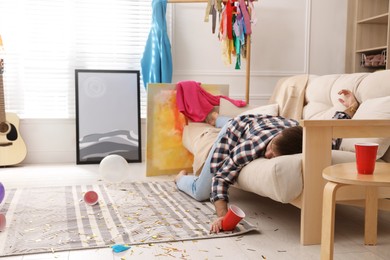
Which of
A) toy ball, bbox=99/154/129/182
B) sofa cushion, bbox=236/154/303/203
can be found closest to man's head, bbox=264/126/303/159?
sofa cushion, bbox=236/154/303/203

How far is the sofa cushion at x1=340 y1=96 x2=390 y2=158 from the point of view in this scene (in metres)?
2.20

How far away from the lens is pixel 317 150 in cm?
199

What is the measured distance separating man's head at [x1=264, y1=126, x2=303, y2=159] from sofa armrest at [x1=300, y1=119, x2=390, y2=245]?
0.20 m

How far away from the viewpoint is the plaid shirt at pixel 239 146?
237cm

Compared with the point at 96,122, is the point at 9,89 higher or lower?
higher

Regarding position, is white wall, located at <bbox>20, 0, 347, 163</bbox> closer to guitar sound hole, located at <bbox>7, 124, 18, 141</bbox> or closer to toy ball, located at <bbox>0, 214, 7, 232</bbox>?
guitar sound hole, located at <bbox>7, 124, 18, 141</bbox>

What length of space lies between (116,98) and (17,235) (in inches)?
95.6

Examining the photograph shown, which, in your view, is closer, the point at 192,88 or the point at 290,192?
the point at 290,192

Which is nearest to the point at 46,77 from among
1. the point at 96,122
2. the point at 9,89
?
the point at 9,89

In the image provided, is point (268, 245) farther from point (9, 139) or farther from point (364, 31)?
point (364, 31)

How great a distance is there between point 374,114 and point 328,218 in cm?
92

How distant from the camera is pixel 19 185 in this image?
3.28 metres

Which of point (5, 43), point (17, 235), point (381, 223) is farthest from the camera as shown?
point (5, 43)

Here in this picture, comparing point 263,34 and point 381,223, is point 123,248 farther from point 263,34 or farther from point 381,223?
point 263,34
